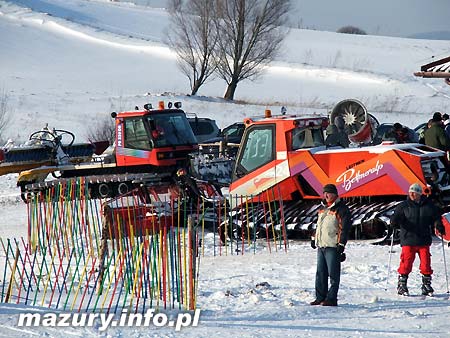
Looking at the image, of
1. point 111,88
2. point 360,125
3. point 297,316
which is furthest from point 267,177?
point 111,88

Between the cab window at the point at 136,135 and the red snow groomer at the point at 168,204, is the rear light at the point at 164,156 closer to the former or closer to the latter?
the cab window at the point at 136,135

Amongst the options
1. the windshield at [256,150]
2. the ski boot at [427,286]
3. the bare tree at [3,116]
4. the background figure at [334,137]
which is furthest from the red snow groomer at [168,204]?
the bare tree at [3,116]

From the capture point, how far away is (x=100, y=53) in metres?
70.1

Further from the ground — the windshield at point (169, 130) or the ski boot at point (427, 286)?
the windshield at point (169, 130)

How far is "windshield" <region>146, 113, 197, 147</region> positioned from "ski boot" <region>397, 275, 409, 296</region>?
395 inches

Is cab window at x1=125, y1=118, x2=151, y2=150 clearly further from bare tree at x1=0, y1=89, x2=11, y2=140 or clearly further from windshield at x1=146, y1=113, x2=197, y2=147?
bare tree at x1=0, y1=89, x2=11, y2=140

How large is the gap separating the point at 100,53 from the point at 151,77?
34.0ft

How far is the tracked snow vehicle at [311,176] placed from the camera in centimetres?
1380

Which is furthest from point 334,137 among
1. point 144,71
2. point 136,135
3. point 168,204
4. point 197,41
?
point 144,71

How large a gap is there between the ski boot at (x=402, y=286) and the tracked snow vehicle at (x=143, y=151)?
956 cm

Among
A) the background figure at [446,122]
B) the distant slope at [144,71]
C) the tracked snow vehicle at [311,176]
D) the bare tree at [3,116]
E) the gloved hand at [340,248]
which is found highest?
the distant slope at [144,71]

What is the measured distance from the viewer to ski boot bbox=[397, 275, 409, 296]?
1045 cm

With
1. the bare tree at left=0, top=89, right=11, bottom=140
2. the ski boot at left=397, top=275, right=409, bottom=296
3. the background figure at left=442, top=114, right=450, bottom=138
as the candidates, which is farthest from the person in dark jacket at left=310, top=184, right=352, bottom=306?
the bare tree at left=0, top=89, right=11, bottom=140

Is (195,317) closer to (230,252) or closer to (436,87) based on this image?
(230,252)
